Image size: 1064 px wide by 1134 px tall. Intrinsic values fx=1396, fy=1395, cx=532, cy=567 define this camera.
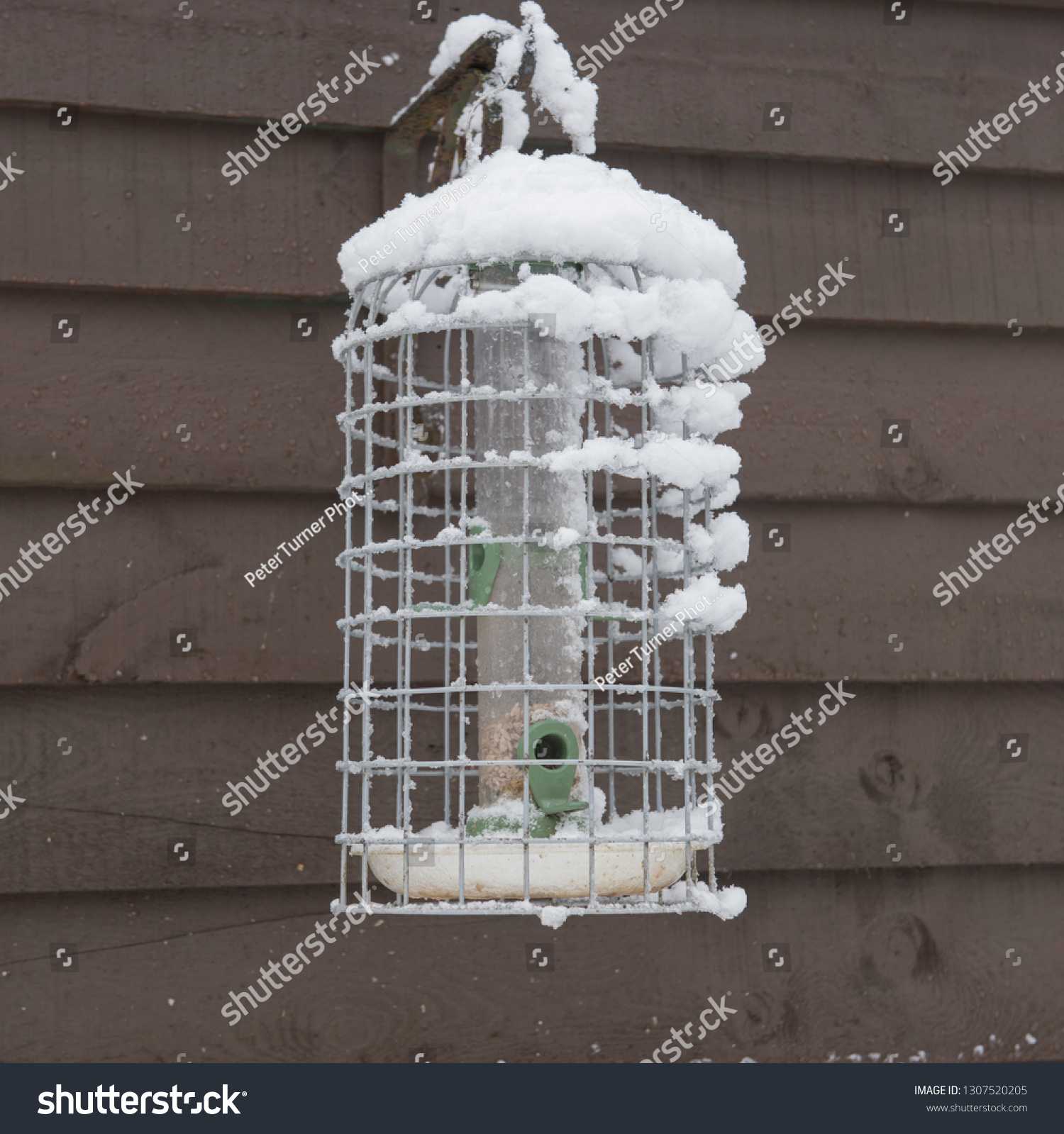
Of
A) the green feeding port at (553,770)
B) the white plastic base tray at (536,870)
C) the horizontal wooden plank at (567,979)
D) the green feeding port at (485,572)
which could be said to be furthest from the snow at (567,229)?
the horizontal wooden plank at (567,979)

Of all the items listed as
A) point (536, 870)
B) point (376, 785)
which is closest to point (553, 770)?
point (536, 870)

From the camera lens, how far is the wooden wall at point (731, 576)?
5.95ft

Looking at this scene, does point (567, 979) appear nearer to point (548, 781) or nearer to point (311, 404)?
point (548, 781)

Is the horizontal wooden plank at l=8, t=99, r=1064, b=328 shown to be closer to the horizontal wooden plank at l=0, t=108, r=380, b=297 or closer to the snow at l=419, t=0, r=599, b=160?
the horizontal wooden plank at l=0, t=108, r=380, b=297

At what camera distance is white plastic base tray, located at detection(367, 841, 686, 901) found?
1.34 m

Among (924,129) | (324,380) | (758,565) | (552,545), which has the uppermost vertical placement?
(924,129)

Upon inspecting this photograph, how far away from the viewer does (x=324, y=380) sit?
188 centimetres

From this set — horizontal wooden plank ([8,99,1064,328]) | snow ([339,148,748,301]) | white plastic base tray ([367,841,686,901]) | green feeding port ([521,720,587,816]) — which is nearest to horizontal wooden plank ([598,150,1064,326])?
horizontal wooden plank ([8,99,1064,328])

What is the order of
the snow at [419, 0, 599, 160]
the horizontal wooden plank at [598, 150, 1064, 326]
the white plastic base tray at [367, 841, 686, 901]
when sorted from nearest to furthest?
the white plastic base tray at [367, 841, 686, 901] → the snow at [419, 0, 599, 160] → the horizontal wooden plank at [598, 150, 1064, 326]

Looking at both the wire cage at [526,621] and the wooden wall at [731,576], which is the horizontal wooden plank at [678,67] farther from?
the wire cage at [526,621]

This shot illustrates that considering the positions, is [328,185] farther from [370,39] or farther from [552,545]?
[552,545]

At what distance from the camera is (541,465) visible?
136 centimetres

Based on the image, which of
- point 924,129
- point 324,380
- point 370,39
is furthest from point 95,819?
point 924,129

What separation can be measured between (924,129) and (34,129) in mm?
1255
